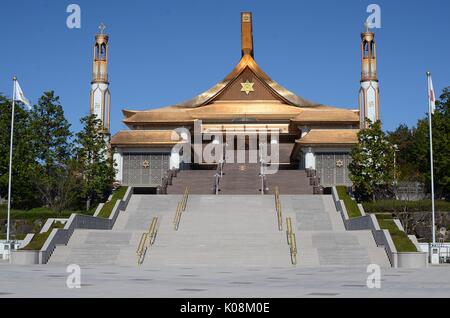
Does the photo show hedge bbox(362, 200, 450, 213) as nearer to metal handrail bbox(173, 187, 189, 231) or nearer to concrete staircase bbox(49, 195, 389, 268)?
concrete staircase bbox(49, 195, 389, 268)

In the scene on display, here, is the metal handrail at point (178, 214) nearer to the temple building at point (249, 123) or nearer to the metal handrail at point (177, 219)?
the metal handrail at point (177, 219)

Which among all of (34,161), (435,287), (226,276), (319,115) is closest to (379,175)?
(319,115)

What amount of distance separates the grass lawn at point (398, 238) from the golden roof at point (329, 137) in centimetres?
1863

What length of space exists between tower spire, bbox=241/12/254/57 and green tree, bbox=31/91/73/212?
2083cm

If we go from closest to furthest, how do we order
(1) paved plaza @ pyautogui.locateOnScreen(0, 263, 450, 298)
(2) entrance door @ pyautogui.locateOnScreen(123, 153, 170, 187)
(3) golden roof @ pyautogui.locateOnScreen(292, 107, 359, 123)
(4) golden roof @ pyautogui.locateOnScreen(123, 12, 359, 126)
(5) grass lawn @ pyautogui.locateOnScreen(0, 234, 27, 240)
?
(1) paved plaza @ pyautogui.locateOnScreen(0, 263, 450, 298)
(5) grass lawn @ pyautogui.locateOnScreen(0, 234, 27, 240)
(2) entrance door @ pyautogui.locateOnScreen(123, 153, 170, 187)
(3) golden roof @ pyautogui.locateOnScreen(292, 107, 359, 123)
(4) golden roof @ pyautogui.locateOnScreen(123, 12, 359, 126)

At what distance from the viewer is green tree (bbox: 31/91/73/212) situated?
38312mm

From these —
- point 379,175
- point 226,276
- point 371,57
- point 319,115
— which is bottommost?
point 226,276

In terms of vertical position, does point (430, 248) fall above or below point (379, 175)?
below

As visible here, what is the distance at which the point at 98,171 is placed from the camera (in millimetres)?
40406

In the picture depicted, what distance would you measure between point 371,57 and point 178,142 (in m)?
15.2

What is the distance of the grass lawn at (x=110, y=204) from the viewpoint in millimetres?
31531

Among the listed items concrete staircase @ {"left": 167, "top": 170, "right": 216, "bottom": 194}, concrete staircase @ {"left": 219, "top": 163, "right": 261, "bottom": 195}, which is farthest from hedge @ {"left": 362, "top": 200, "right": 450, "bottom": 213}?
concrete staircase @ {"left": 167, "top": 170, "right": 216, "bottom": 194}
